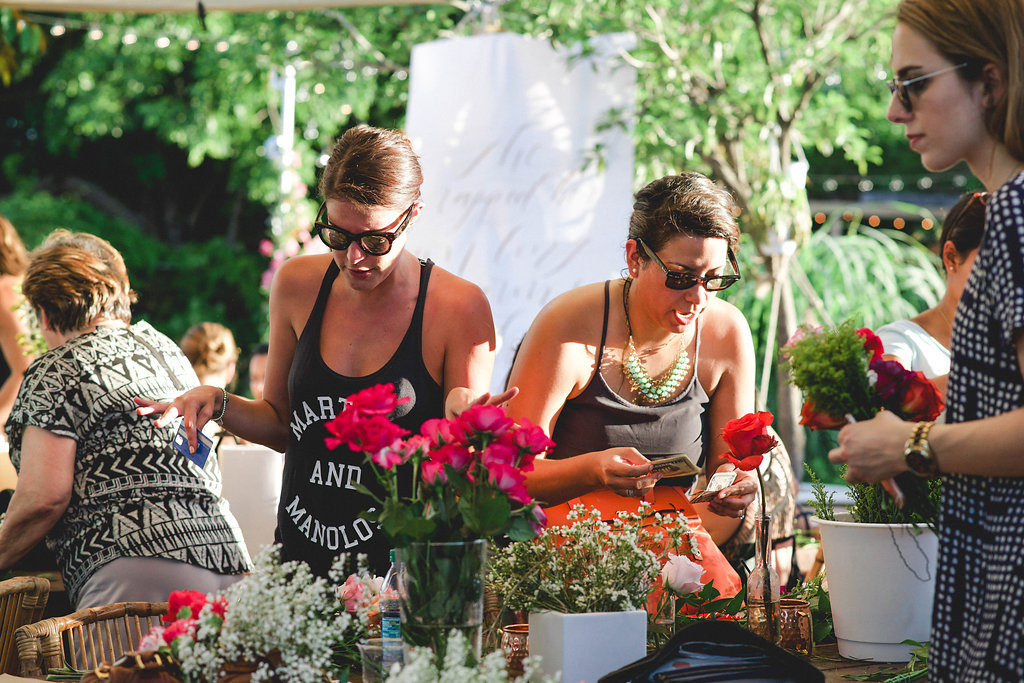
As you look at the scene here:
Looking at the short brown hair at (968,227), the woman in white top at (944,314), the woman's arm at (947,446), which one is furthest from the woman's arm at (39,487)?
the short brown hair at (968,227)

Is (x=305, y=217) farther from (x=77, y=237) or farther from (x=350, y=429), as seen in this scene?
(x=350, y=429)

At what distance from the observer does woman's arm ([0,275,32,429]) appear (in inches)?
161

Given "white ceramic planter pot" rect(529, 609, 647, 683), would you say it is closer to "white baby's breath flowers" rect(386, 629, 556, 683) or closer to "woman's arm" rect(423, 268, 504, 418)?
"white baby's breath flowers" rect(386, 629, 556, 683)

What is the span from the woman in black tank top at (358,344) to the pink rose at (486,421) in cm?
58

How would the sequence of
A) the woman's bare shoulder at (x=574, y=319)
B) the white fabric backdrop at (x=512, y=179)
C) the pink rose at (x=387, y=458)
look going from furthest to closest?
the white fabric backdrop at (x=512, y=179)
the woman's bare shoulder at (x=574, y=319)
the pink rose at (x=387, y=458)

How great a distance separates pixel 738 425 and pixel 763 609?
33 centimetres

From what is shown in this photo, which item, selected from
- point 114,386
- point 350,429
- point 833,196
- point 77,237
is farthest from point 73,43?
point 350,429

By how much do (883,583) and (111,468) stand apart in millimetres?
1733

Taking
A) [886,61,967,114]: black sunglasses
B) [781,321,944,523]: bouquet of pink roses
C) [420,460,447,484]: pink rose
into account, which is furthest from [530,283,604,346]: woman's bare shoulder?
[886,61,967,114]: black sunglasses

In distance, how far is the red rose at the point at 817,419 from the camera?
143 cm

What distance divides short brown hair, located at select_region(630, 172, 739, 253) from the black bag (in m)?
0.92

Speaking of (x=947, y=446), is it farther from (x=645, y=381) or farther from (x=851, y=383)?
(x=645, y=381)

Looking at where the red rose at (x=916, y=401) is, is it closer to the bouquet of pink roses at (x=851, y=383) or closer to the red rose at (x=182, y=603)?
the bouquet of pink roses at (x=851, y=383)

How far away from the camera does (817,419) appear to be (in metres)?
1.44
